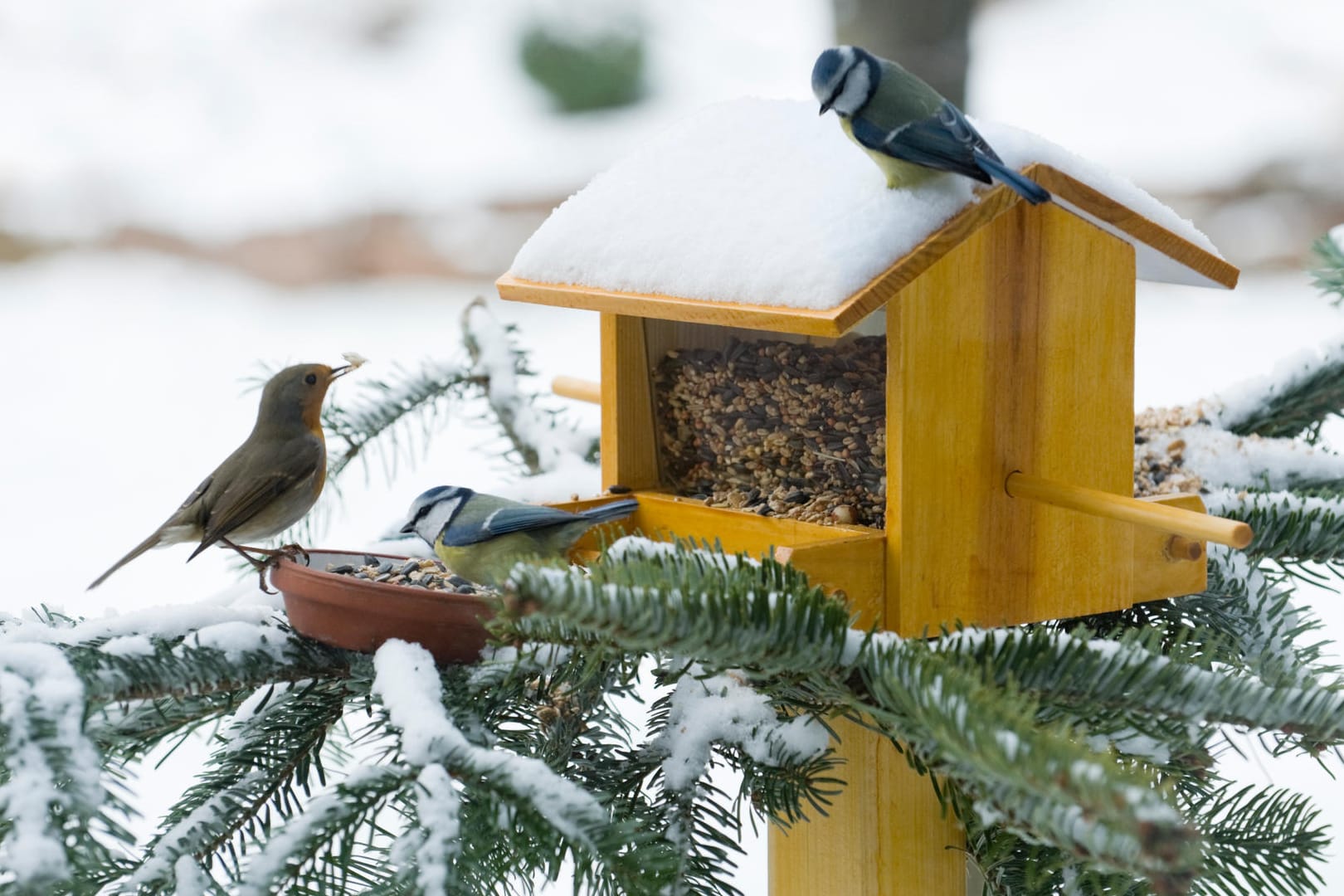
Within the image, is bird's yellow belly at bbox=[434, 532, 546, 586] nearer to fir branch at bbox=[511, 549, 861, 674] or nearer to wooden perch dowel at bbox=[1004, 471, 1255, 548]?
fir branch at bbox=[511, 549, 861, 674]

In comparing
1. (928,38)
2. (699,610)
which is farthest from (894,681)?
(928,38)

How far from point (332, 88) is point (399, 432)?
4.24 meters

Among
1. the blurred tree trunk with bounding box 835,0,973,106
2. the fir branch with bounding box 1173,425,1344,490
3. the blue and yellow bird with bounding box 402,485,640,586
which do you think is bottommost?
the blue and yellow bird with bounding box 402,485,640,586

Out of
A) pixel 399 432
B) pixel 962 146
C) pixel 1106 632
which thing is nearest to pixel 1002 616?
pixel 1106 632

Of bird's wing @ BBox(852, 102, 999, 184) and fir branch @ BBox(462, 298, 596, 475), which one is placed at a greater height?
bird's wing @ BBox(852, 102, 999, 184)

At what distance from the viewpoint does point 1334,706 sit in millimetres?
1036

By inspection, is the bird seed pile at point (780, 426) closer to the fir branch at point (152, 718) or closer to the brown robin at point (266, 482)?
the brown robin at point (266, 482)

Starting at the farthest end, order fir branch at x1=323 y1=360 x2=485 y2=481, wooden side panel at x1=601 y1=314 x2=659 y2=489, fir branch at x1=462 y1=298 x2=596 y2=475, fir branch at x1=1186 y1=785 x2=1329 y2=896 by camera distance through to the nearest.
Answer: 1. fir branch at x1=462 y1=298 x2=596 y2=475
2. fir branch at x1=323 y1=360 x2=485 y2=481
3. wooden side panel at x1=601 y1=314 x2=659 y2=489
4. fir branch at x1=1186 y1=785 x2=1329 y2=896

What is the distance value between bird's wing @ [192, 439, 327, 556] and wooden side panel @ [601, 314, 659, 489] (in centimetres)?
37

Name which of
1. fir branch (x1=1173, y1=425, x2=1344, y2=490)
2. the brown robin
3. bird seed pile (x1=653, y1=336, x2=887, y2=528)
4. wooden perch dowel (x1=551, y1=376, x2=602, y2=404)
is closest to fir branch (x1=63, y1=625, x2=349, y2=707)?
the brown robin

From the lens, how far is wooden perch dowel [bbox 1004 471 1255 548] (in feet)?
3.84

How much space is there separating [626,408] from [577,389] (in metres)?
0.37

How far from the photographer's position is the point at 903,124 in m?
1.25

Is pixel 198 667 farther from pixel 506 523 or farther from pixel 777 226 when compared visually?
pixel 777 226
